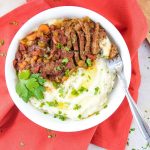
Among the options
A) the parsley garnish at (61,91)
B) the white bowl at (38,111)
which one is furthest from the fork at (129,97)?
the parsley garnish at (61,91)

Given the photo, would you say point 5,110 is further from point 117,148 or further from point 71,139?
point 117,148

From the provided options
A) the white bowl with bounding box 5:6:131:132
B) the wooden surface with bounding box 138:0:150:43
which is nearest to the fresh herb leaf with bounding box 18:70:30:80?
the white bowl with bounding box 5:6:131:132

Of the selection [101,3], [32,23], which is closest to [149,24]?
[101,3]

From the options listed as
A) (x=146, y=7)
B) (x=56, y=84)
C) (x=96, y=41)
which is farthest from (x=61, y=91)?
(x=146, y=7)

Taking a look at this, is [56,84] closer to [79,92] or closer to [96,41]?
[79,92]

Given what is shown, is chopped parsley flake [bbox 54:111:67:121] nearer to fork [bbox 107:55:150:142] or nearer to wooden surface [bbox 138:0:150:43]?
fork [bbox 107:55:150:142]

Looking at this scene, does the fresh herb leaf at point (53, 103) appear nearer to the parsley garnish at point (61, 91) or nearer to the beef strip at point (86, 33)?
the parsley garnish at point (61, 91)
